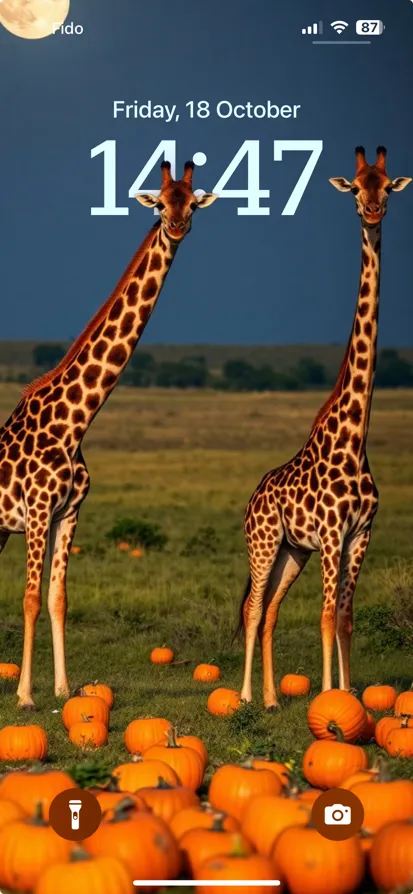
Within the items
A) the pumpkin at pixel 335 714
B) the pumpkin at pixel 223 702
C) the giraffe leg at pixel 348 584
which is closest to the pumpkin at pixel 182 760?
the pumpkin at pixel 335 714

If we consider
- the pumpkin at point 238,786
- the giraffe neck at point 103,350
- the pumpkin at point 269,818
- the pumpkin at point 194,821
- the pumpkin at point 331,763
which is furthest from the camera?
the giraffe neck at point 103,350

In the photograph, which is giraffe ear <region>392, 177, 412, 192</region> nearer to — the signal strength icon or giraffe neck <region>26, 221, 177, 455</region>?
giraffe neck <region>26, 221, 177, 455</region>

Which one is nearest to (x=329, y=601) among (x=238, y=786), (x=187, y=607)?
(x=238, y=786)

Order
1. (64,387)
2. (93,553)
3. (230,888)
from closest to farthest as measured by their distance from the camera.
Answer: (230,888)
(64,387)
(93,553)

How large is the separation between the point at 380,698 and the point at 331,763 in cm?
276

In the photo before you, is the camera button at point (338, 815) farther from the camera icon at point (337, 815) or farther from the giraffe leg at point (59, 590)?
the giraffe leg at point (59, 590)

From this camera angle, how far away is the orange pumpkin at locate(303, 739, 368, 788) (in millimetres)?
7707

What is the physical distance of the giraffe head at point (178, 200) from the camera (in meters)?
10.1

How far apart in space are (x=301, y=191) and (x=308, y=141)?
0.39 meters

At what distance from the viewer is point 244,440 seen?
46312mm

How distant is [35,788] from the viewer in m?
6.21

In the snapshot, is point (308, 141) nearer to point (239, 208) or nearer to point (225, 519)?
point (239, 208)

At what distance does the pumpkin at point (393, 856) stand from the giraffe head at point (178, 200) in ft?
17.3

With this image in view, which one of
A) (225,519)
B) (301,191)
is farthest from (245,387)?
(301,191)
